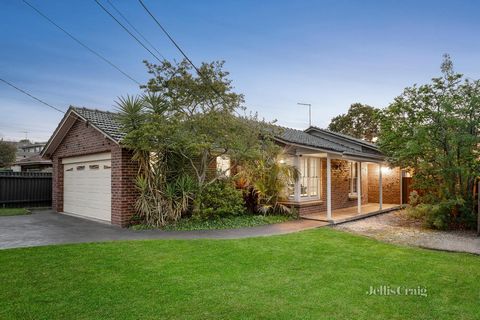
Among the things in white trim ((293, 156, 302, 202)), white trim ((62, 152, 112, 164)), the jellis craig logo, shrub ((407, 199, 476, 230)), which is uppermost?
white trim ((62, 152, 112, 164))

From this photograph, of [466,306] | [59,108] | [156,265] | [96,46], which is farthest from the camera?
[59,108]

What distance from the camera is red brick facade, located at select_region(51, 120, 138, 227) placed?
32.9ft

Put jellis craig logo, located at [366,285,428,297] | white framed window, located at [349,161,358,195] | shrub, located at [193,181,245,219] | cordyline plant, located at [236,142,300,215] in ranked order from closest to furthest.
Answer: jellis craig logo, located at [366,285,428,297] < shrub, located at [193,181,245,219] < cordyline plant, located at [236,142,300,215] < white framed window, located at [349,161,358,195]

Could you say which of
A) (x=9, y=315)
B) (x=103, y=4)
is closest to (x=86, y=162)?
(x=103, y=4)

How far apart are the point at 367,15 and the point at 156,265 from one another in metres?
11.0

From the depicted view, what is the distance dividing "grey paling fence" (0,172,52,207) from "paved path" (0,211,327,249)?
507cm

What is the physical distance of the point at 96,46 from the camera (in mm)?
13617

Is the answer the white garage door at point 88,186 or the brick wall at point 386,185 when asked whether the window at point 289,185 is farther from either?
the brick wall at point 386,185

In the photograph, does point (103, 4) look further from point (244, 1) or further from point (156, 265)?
point (156, 265)

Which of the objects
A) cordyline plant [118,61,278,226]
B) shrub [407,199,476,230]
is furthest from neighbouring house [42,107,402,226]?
shrub [407,199,476,230]

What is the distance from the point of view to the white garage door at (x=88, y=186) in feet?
36.8

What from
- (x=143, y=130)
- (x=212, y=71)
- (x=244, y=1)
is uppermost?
(x=244, y=1)

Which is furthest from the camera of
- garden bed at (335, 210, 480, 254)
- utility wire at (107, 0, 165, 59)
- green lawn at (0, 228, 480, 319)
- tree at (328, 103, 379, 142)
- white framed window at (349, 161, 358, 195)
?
tree at (328, 103, 379, 142)

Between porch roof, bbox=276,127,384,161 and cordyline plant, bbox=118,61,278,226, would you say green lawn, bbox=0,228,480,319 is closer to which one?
cordyline plant, bbox=118,61,278,226
